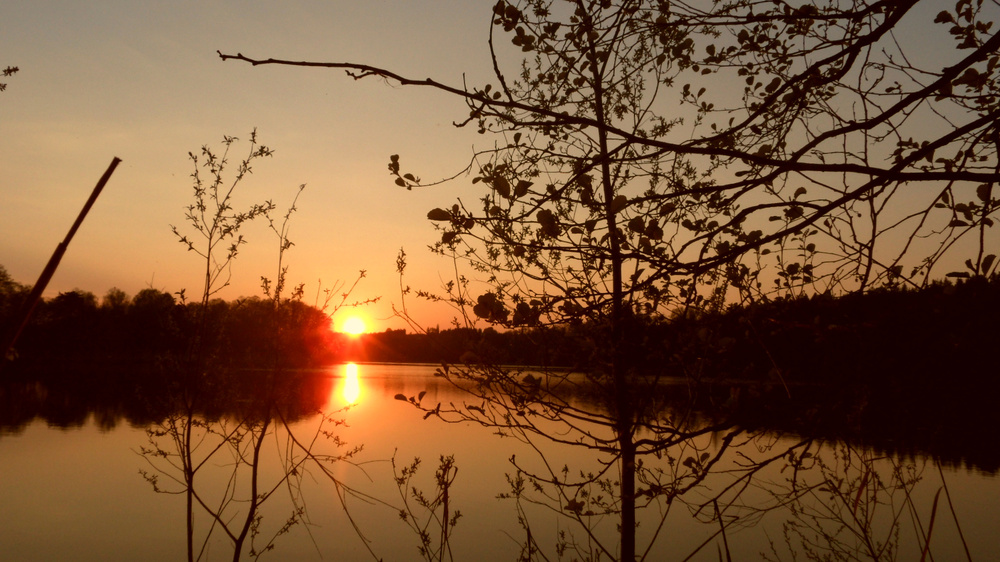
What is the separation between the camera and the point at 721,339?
2928 mm

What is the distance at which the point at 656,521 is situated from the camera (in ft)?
38.3

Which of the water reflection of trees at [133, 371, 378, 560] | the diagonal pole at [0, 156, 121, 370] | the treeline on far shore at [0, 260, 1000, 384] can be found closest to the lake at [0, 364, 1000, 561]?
the water reflection of trees at [133, 371, 378, 560]

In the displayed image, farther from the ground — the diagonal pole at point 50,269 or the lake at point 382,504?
the diagonal pole at point 50,269

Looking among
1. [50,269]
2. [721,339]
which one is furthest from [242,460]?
[50,269]

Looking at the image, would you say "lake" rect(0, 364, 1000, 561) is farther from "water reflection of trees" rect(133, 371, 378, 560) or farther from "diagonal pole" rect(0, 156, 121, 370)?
"diagonal pole" rect(0, 156, 121, 370)

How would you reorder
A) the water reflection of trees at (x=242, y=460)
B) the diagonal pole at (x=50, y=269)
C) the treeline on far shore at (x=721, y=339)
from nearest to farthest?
the diagonal pole at (x=50, y=269) < the treeline on far shore at (x=721, y=339) < the water reflection of trees at (x=242, y=460)

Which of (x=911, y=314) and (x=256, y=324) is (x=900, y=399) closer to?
(x=911, y=314)

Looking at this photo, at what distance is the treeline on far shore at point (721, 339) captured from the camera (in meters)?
2.65

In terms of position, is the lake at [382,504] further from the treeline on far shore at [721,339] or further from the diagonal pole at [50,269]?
the diagonal pole at [50,269]

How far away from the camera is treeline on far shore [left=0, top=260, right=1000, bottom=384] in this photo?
8.68 feet

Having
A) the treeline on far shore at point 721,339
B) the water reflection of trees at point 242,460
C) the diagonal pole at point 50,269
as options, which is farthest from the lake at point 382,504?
the diagonal pole at point 50,269

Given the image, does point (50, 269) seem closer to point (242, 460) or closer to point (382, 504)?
point (242, 460)

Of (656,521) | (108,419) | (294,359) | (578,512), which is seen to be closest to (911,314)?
(578,512)

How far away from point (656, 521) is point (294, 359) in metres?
8.32
